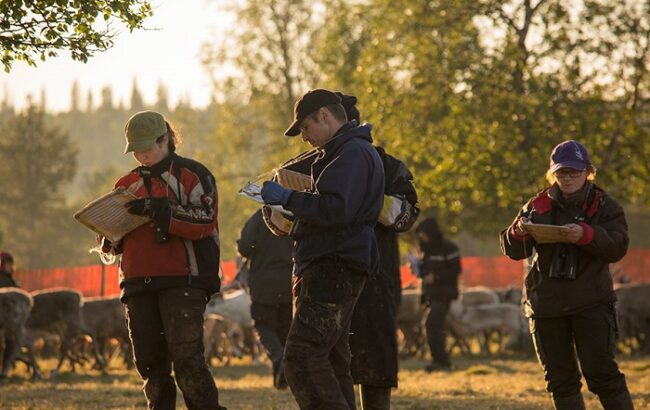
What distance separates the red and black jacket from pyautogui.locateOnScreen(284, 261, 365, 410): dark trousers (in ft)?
3.44

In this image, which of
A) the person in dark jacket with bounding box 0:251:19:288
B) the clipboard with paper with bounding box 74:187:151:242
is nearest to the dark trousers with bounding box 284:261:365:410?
the clipboard with paper with bounding box 74:187:151:242

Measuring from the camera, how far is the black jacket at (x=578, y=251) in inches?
291

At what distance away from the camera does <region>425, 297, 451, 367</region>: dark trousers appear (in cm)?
1662

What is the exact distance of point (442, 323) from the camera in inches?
656

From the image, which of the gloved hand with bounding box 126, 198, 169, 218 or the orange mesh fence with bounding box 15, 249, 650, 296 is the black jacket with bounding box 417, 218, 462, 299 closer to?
the gloved hand with bounding box 126, 198, 169, 218

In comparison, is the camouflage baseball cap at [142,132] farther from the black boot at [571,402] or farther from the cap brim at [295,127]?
the black boot at [571,402]

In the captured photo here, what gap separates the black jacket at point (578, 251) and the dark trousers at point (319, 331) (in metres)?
1.47

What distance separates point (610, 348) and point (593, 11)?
20568 mm

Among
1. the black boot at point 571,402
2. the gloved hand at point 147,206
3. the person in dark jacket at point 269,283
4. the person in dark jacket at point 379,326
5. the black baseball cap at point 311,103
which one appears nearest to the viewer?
the black baseball cap at point 311,103

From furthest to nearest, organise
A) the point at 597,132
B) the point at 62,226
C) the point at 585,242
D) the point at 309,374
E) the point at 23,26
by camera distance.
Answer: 1. the point at 62,226
2. the point at 597,132
3. the point at 23,26
4. the point at 585,242
5. the point at 309,374

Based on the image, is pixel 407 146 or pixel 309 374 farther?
pixel 407 146

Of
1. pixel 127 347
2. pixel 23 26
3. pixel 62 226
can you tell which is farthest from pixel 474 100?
pixel 62 226

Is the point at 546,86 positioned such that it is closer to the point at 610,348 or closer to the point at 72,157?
the point at 610,348

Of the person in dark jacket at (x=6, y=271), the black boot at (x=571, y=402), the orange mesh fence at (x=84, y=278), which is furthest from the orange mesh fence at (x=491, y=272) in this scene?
the black boot at (x=571, y=402)
